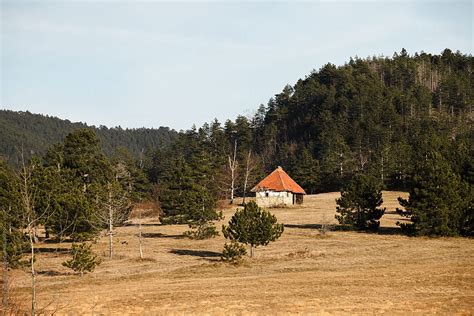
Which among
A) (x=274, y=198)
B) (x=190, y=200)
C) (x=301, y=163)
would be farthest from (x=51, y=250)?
(x=301, y=163)

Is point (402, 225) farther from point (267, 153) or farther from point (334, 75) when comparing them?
point (334, 75)

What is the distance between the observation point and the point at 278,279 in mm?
24422

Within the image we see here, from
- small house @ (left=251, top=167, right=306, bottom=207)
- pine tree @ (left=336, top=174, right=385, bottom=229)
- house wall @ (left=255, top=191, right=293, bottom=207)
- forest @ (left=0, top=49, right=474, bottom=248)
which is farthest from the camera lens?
house wall @ (left=255, top=191, right=293, bottom=207)

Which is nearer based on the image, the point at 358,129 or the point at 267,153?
the point at 358,129

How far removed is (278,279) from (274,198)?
41749 millimetres

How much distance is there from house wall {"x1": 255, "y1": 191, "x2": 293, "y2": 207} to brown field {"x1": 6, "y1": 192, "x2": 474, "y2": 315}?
25.5 metres

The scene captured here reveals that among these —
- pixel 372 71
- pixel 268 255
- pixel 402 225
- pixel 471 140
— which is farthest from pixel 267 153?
pixel 268 255

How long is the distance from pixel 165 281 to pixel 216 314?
690cm

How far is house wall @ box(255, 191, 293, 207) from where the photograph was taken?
66.0m

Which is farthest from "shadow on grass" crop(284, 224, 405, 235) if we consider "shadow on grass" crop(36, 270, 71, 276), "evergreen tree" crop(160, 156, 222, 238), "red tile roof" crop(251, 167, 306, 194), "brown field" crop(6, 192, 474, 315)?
"shadow on grass" crop(36, 270, 71, 276)

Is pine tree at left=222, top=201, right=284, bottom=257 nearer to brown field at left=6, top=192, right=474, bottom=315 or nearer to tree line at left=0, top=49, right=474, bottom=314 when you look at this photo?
tree line at left=0, top=49, right=474, bottom=314

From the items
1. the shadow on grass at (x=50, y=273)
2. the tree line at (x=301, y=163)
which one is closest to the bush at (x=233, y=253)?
the tree line at (x=301, y=163)

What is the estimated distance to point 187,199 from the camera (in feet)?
138

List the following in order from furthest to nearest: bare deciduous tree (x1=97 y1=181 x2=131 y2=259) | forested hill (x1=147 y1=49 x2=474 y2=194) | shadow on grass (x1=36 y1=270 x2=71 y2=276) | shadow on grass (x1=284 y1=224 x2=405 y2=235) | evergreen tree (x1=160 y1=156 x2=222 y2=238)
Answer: forested hill (x1=147 y1=49 x2=474 y2=194) < shadow on grass (x1=284 y1=224 x2=405 y2=235) < evergreen tree (x1=160 y1=156 x2=222 y2=238) < bare deciduous tree (x1=97 y1=181 x2=131 y2=259) < shadow on grass (x1=36 y1=270 x2=71 y2=276)
